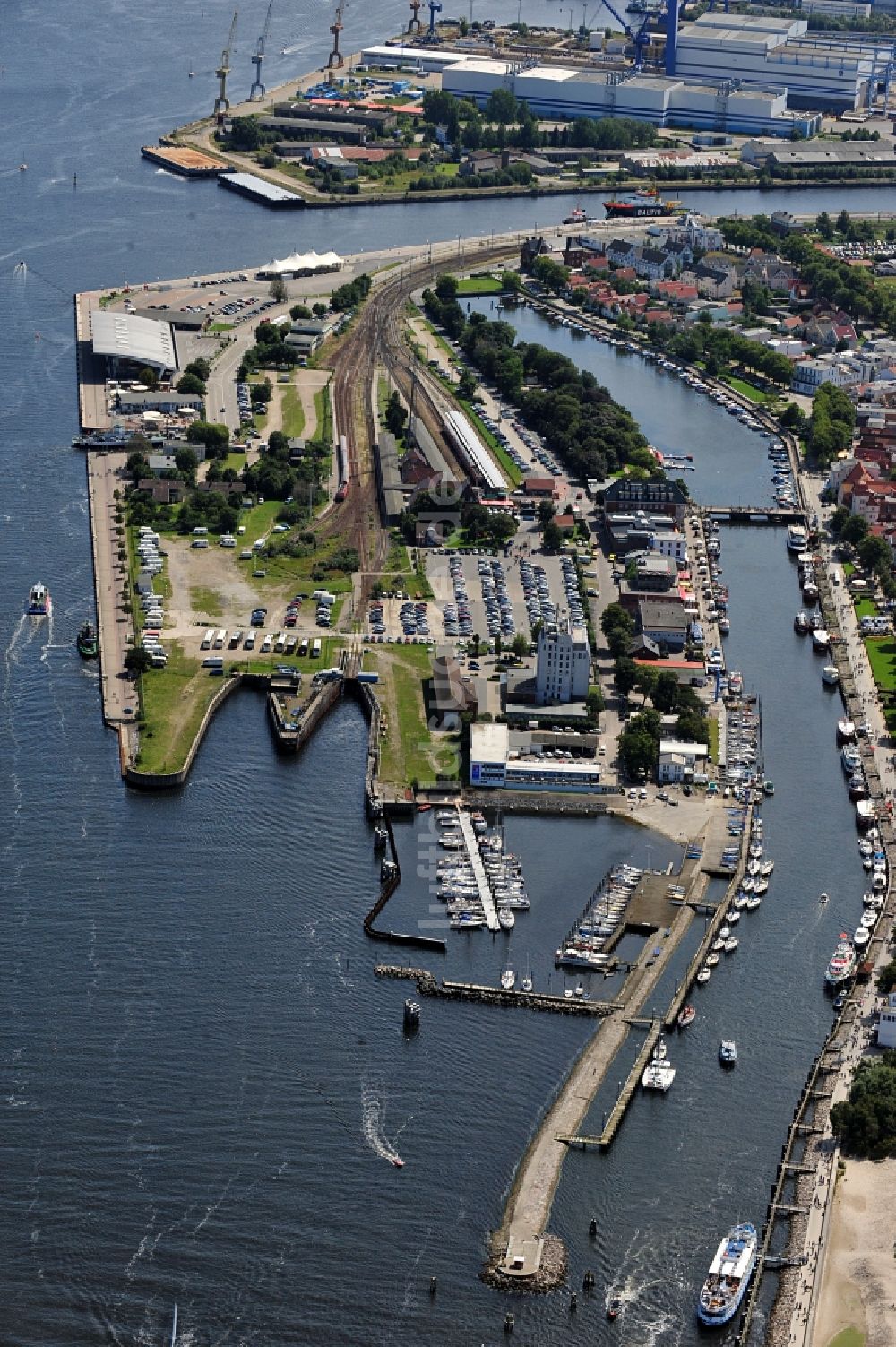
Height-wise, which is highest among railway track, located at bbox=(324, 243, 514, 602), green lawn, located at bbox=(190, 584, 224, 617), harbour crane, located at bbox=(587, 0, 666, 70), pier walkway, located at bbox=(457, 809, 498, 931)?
harbour crane, located at bbox=(587, 0, 666, 70)

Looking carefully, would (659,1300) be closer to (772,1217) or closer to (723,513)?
(772,1217)

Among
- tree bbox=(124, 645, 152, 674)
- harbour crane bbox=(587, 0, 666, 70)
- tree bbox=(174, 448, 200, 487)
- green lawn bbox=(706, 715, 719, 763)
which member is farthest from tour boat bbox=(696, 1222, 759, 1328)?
harbour crane bbox=(587, 0, 666, 70)

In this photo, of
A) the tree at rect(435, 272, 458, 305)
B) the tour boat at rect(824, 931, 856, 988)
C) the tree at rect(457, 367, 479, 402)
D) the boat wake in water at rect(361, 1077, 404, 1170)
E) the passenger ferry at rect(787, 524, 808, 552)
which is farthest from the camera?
the tree at rect(435, 272, 458, 305)

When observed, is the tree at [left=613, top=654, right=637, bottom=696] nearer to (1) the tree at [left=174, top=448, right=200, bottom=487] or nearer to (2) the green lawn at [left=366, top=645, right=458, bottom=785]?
(2) the green lawn at [left=366, top=645, right=458, bottom=785]

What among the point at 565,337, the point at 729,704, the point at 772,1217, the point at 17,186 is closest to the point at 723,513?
the point at 729,704

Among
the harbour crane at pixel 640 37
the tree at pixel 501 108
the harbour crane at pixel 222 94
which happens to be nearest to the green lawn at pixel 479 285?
the tree at pixel 501 108

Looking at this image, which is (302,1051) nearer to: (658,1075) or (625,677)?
(658,1075)

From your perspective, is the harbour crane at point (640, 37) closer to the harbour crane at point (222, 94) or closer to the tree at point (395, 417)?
the harbour crane at point (222, 94)
